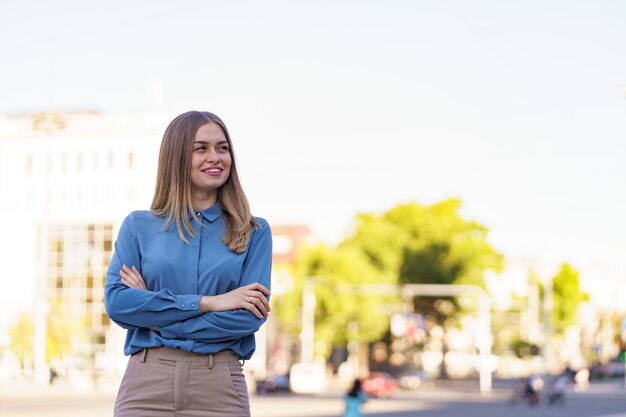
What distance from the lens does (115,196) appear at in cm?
9381

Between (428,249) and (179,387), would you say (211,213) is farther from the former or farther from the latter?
(428,249)

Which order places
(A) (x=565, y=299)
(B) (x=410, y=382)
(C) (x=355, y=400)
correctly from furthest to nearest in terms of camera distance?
(A) (x=565, y=299) → (B) (x=410, y=382) → (C) (x=355, y=400)

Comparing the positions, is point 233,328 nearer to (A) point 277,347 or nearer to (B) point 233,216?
(B) point 233,216

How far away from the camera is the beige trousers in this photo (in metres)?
3.57

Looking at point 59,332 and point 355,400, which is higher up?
point 59,332

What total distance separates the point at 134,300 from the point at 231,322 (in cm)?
27

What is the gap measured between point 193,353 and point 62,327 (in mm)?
66862

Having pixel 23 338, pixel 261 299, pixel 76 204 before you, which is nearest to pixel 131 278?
pixel 261 299

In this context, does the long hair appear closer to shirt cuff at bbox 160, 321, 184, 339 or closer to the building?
shirt cuff at bbox 160, 321, 184, 339

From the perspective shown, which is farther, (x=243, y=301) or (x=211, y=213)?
(x=211, y=213)

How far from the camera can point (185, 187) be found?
3779 mm

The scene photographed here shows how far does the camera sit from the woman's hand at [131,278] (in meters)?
3.71

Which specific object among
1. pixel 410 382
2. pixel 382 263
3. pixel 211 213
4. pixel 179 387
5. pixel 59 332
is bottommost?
pixel 410 382

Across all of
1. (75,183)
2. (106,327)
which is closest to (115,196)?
(75,183)
